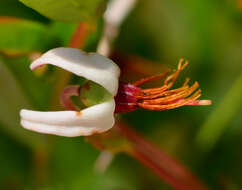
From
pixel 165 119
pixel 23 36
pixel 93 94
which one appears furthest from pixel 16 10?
pixel 165 119

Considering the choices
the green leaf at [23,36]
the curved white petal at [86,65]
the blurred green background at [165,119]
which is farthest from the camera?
the blurred green background at [165,119]

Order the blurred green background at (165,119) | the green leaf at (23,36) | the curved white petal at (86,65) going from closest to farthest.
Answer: the curved white petal at (86,65) < the green leaf at (23,36) < the blurred green background at (165,119)

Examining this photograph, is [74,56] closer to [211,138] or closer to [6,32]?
[6,32]

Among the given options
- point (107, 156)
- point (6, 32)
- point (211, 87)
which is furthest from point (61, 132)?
point (211, 87)

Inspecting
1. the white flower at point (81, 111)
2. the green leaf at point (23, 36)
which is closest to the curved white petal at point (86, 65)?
the white flower at point (81, 111)

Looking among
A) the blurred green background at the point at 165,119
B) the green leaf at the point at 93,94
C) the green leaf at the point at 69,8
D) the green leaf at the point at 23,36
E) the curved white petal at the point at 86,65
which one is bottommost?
the blurred green background at the point at 165,119

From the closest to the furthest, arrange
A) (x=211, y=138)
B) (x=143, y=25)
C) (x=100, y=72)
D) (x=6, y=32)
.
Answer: (x=100, y=72) → (x=6, y=32) → (x=211, y=138) → (x=143, y=25)

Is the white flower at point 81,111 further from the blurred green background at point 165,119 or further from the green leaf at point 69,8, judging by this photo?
the blurred green background at point 165,119
